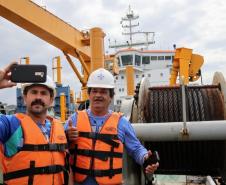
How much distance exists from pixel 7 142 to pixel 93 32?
12.0 meters

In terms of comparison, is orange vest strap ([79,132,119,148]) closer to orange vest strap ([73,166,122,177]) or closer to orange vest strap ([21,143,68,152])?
orange vest strap ([73,166,122,177])

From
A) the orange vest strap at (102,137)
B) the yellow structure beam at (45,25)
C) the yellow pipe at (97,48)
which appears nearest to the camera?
the orange vest strap at (102,137)

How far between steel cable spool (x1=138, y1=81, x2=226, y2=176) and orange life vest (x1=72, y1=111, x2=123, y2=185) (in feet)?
8.06

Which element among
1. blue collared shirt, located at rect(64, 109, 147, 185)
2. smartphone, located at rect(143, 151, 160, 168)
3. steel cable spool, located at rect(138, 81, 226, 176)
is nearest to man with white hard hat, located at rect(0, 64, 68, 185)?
blue collared shirt, located at rect(64, 109, 147, 185)

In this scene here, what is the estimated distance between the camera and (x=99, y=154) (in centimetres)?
362

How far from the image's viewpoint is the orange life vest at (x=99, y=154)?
11.8 feet

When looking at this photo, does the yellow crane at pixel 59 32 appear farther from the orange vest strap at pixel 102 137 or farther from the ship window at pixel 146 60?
the ship window at pixel 146 60

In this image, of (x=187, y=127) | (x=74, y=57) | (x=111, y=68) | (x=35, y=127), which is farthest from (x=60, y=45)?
(x=35, y=127)

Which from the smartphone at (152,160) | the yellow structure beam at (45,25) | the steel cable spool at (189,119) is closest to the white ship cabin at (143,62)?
the yellow structure beam at (45,25)

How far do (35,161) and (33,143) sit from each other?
14 cm

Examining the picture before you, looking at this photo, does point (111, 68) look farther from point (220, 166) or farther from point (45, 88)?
point (45, 88)

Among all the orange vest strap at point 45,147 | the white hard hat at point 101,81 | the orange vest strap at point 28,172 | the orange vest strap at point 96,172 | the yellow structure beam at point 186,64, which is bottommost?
the orange vest strap at point 96,172

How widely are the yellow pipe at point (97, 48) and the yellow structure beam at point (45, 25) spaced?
66.6 inches

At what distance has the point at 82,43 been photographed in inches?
685
